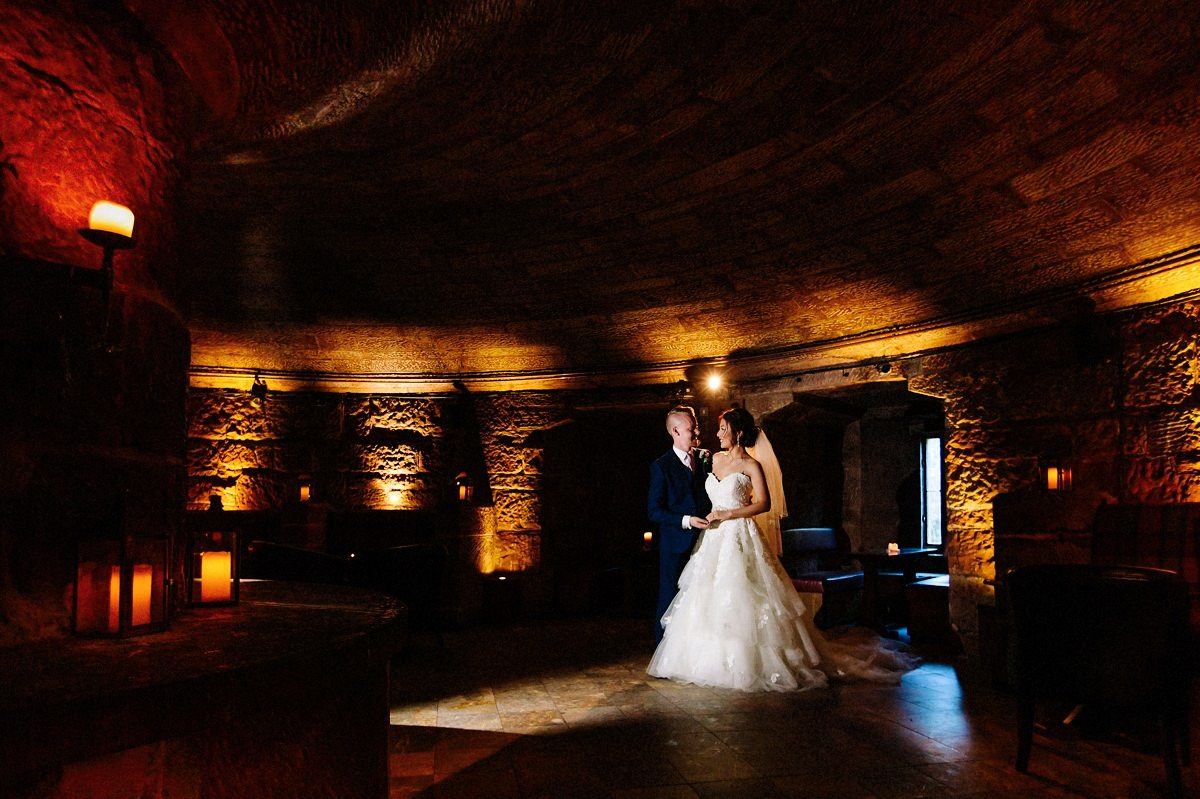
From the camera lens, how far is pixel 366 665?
1.84 metres

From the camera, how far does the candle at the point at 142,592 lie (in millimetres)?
1955

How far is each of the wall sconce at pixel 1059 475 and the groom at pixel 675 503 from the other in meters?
2.37

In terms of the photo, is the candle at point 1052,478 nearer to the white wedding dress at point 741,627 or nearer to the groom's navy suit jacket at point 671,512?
the white wedding dress at point 741,627

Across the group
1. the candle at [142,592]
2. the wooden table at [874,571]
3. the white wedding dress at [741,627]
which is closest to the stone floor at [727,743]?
the white wedding dress at [741,627]

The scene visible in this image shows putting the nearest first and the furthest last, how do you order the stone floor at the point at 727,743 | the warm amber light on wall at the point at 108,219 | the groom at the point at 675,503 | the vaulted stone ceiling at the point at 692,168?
the warm amber light on wall at the point at 108,219
the stone floor at the point at 727,743
the vaulted stone ceiling at the point at 692,168
the groom at the point at 675,503

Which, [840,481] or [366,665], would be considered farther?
[840,481]

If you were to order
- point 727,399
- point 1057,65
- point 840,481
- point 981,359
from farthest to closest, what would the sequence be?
point 840,481 → point 727,399 → point 981,359 → point 1057,65

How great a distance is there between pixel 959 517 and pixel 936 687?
5.42ft

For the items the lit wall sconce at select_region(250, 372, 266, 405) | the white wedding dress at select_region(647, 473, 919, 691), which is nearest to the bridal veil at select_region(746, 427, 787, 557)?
the white wedding dress at select_region(647, 473, 919, 691)

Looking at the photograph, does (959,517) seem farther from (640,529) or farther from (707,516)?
(640,529)

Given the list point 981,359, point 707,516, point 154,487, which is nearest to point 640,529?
point 707,516

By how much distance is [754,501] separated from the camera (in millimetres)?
5543

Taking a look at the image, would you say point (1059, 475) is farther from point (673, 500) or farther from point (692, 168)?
point (692, 168)

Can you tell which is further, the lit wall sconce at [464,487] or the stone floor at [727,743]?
the lit wall sconce at [464,487]
